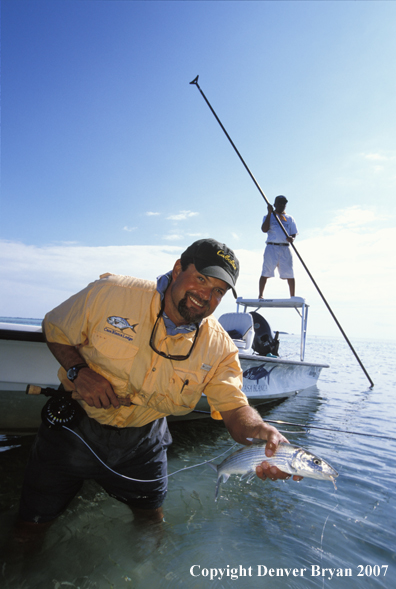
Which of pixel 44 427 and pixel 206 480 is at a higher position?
pixel 44 427

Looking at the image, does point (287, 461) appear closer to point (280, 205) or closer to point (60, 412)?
point (60, 412)

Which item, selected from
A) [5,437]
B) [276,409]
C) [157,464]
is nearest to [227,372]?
[157,464]

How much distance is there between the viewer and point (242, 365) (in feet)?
19.5

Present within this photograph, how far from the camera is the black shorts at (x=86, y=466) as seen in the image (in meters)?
2.42

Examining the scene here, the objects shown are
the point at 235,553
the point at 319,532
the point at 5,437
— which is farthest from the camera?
the point at 5,437

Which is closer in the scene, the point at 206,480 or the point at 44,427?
the point at 44,427

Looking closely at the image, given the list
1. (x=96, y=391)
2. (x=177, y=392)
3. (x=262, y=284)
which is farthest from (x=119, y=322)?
(x=262, y=284)

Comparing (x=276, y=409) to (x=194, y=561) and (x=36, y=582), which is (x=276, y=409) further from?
(x=36, y=582)

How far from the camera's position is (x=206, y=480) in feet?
13.3

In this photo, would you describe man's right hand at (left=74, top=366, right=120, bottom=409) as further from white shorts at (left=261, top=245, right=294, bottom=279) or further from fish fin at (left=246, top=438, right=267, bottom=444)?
white shorts at (left=261, top=245, right=294, bottom=279)

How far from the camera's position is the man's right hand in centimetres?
225

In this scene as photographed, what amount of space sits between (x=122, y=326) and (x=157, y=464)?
48.5 inches

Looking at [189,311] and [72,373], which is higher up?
[189,311]

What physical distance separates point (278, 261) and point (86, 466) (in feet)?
25.2
